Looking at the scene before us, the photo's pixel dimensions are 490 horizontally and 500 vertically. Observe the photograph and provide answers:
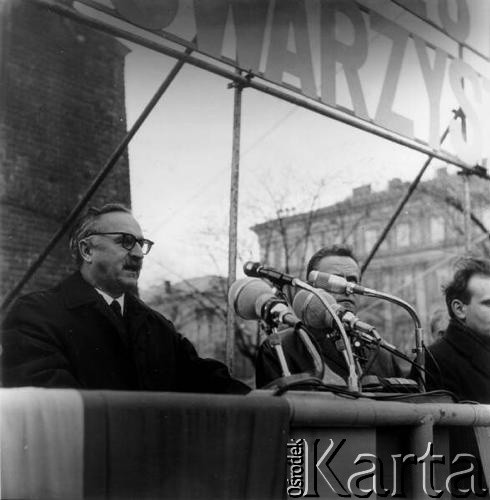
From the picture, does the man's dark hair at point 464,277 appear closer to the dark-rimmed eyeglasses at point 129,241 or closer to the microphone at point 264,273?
the microphone at point 264,273

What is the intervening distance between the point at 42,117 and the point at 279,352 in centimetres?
175

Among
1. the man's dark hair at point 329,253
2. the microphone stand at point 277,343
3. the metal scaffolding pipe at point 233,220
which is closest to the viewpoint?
the microphone stand at point 277,343

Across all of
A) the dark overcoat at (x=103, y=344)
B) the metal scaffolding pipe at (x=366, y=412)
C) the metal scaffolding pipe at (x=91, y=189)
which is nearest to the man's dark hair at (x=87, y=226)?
the dark overcoat at (x=103, y=344)

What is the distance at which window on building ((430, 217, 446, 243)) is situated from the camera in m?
10.9

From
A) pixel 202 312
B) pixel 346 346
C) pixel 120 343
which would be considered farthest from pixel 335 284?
pixel 202 312

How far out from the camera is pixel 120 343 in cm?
203

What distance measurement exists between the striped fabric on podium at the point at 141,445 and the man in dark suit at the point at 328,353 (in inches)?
20.1

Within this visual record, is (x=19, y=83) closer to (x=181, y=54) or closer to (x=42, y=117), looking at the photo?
(x=42, y=117)

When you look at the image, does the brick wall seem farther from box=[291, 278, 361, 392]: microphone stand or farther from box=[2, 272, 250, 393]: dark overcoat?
box=[291, 278, 361, 392]: microphone stand

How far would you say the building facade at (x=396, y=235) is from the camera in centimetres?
891

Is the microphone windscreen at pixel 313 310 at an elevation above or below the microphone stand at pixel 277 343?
above

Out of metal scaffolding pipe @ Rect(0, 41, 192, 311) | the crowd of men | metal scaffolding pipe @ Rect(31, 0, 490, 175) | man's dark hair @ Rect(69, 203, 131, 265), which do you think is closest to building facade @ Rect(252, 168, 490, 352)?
metal scaffolding pipe @ Rect(31, 0, 490, 175)

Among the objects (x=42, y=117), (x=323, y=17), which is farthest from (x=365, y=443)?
(x=323, y=17)

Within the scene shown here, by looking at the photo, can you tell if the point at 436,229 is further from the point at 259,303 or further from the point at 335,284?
the point at 259,303
